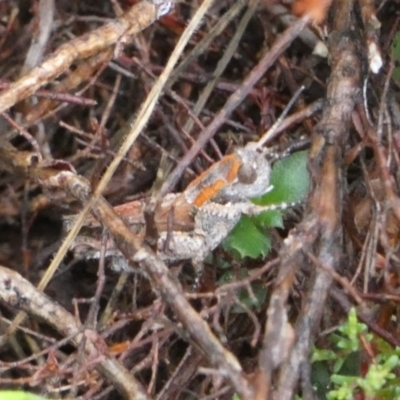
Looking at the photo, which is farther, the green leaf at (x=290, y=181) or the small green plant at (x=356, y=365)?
the green leaf at (x=290, y=181)

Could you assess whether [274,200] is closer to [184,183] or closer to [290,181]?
[290,181]

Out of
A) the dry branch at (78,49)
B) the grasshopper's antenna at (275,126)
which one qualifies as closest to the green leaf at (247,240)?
the grasshopper's antenna at (275,126)

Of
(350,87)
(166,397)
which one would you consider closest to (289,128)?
(350,87)

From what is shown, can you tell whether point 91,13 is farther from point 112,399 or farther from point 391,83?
point 112,399

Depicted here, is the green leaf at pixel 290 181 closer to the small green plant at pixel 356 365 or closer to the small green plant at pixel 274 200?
the small green plant at pixel 274 200

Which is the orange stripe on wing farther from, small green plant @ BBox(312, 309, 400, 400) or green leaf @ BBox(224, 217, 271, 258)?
small green plant @ BBox(312, 309, 400, 400)

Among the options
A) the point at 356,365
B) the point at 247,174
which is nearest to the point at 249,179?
the point at 247,174

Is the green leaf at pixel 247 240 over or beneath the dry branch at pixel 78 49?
beneath
